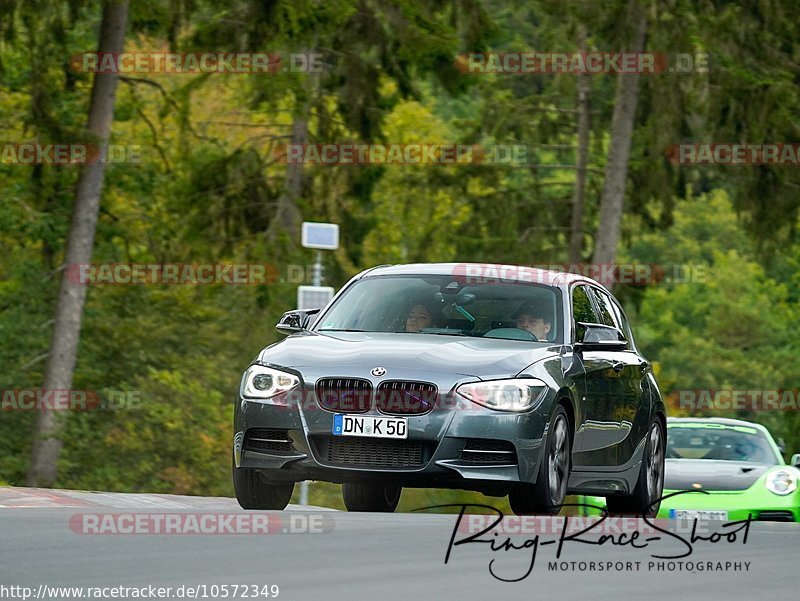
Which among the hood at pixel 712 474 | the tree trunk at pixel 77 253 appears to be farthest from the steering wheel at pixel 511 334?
the tree trunk at pixel 77 253

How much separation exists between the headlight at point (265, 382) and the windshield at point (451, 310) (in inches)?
49.3

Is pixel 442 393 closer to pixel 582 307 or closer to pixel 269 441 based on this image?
pixel 269 441

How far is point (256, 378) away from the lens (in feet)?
38.3

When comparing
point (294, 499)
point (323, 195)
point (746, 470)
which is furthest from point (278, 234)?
point (746, 470)

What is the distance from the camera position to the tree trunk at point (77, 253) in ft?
95.7

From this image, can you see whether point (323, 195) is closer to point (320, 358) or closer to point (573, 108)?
point (573, 108)

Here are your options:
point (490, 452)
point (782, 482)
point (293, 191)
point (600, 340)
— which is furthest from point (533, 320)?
point (293, 191)

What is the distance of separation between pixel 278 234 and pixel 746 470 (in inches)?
758

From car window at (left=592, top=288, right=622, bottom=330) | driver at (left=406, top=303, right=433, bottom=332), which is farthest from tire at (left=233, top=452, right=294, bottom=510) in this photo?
car window at (left=592, top=288, right=622, bottom=330)

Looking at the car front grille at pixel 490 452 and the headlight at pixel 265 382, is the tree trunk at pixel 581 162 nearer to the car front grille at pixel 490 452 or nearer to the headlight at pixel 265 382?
the headlight at pixel 265 382

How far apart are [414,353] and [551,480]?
1.19 meters

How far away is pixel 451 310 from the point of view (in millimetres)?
12789

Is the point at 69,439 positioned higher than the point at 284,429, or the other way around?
the point at 284,429

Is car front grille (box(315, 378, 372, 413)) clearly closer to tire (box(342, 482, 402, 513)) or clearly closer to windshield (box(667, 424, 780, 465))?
tire (box(342, 482, 402, 513))
